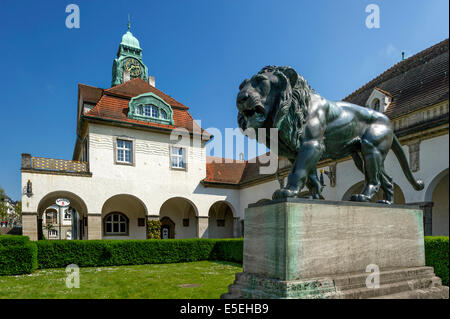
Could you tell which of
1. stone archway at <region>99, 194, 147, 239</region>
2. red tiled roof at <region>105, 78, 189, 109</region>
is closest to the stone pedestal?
stone archway at <region>99, 194, 147, 239</region>

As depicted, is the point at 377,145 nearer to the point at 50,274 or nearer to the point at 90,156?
the point at 50,274

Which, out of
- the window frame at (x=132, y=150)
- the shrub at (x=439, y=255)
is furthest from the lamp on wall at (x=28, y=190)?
the shrub at (x=439, y=255)

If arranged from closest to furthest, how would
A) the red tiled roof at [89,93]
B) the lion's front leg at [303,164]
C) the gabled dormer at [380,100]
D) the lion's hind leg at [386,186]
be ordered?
the lion's front leg at [303,164]
the lion's hind leg at [386,186]
the gabled dormer at [380,100]
the red tiled roof at [89,93]

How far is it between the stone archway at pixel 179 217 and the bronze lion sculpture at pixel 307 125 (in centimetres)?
1898

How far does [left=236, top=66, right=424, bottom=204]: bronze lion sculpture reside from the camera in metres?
3.46

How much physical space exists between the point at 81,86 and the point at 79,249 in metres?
14.8

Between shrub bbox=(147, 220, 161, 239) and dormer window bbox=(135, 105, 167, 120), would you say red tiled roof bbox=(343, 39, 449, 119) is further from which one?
shrub bbox=(147, 220, 161, 239)

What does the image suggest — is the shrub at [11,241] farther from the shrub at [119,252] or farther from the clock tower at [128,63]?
the clock tower at [128,63]

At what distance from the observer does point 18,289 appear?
8.30 meters

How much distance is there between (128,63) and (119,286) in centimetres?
3336

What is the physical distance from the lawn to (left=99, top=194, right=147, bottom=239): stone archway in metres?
8.54

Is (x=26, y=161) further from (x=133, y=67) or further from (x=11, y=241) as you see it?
(x=133, y=67)

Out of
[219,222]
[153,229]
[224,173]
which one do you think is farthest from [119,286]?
[219,222]

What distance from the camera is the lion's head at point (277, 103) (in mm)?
3453
